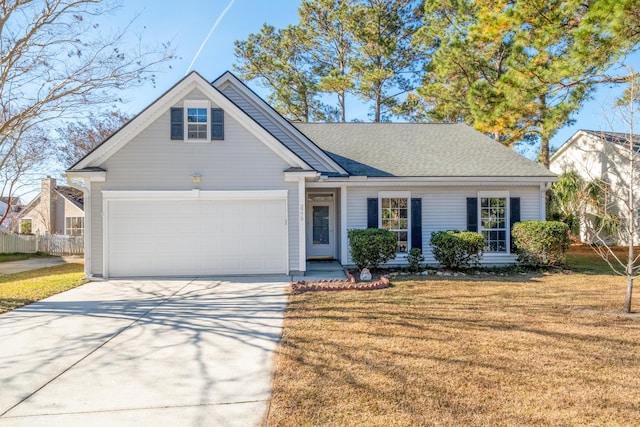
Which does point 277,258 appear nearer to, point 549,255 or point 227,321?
point 227,321

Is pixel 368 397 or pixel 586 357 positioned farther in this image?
pixel 586 357

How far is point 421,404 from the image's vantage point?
333 centimetres

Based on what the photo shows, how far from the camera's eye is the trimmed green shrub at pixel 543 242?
10531 mm

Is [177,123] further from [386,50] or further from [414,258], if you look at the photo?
[386,50]

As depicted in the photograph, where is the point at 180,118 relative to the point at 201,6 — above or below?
below

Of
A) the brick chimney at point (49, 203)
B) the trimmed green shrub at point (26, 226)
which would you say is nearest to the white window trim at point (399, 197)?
the brick chimney at point (49, 203)

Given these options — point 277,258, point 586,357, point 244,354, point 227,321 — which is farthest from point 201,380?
point 277,258

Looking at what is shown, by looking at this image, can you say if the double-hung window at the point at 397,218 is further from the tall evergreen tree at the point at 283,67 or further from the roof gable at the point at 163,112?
the tall evergreen tree at the point at 283,67

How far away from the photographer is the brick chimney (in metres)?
25.8

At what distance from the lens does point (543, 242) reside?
10562 millimetres

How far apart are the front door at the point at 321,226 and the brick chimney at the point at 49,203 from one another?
73.3 feet

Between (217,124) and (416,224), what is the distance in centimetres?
667

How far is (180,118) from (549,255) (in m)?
11.1

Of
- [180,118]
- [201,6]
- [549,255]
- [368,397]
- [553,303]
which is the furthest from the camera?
[201,6]
